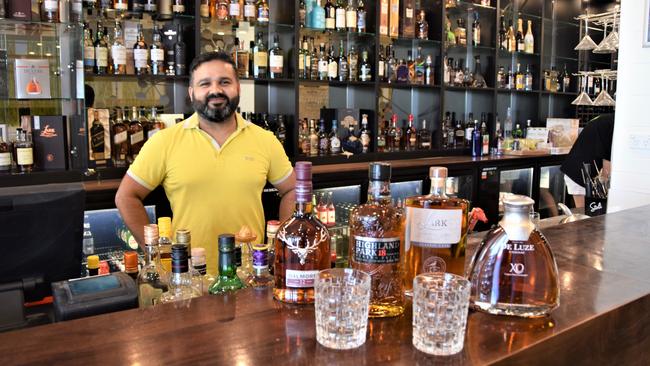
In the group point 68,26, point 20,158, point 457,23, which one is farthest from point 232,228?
point 457,23

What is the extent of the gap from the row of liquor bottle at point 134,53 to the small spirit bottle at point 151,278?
89.6 inches

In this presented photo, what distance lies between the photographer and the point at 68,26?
3.21 metres

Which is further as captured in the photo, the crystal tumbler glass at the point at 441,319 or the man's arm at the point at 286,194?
the man's arm at the point at 286,194

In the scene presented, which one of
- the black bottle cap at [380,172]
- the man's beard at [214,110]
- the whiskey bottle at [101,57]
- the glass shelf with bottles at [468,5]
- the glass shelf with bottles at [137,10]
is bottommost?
the black bottle cap at [380,172]

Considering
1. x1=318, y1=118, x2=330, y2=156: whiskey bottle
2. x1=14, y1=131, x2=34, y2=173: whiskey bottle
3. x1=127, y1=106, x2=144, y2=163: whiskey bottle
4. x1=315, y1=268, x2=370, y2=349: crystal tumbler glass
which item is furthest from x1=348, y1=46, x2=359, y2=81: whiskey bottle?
x1=315, y1=268, x2=370, y2=349: crystal tumbler glass

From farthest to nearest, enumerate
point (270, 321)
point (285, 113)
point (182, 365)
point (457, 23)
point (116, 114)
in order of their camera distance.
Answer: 1. point (457, 23)
2. point (285, 113)
3. point (116, 114)
4. point (270, 321)
5. point (182, 365)

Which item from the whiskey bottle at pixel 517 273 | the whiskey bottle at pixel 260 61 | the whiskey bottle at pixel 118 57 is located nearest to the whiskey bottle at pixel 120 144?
the whiskey bottle at pixel 118 57

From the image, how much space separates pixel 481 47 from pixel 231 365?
5.22 m

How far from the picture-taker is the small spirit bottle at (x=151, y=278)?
1.49m

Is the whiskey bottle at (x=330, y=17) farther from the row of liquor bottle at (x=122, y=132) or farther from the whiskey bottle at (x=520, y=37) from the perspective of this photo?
the whiskey bottle at (x=520, y=37)

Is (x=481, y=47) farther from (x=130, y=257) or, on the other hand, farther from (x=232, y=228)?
(x=130, y=257)

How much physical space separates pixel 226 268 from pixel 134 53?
278 centimetres

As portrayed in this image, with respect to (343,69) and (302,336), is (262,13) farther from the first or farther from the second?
(302,336)

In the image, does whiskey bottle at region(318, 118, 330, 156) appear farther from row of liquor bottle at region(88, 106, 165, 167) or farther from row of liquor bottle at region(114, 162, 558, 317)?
row of liquor bottle at region(114, 162, 558, 317)
